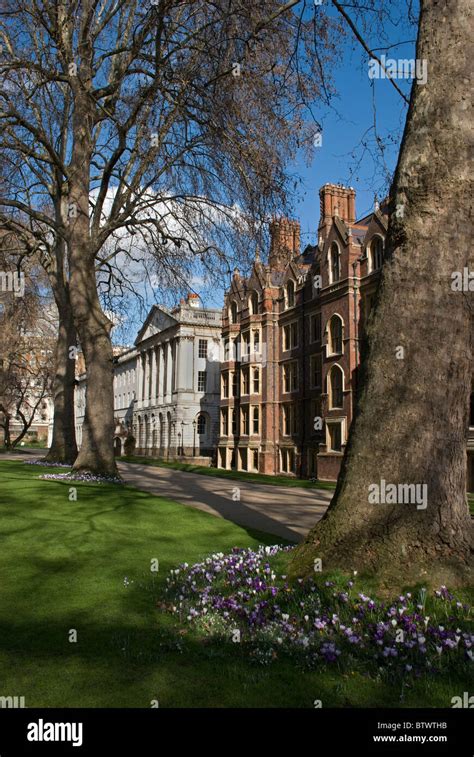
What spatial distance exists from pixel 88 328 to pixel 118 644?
14462 mm

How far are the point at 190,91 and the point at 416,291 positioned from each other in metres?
7.42

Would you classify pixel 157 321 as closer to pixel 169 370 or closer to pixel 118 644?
pixel 169 370

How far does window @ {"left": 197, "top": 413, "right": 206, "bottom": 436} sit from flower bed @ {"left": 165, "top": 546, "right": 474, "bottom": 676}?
64661 millimetres

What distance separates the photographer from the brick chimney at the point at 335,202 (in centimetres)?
4114

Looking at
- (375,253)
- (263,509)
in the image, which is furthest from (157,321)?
(263,509)

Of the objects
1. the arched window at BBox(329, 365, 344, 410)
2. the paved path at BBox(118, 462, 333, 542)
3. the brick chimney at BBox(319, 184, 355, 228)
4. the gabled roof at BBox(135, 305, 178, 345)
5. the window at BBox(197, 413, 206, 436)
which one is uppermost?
the brick chimney at BBox(319, 184, 355, 228)

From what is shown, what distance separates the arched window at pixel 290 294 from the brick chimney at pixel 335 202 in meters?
5.80

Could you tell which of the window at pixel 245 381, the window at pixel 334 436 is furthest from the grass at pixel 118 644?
the window at pixel 245 381

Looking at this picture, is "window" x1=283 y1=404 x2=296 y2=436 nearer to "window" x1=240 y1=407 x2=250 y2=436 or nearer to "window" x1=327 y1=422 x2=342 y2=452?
"window" x1=240 y1=407 x2=250 y2=436

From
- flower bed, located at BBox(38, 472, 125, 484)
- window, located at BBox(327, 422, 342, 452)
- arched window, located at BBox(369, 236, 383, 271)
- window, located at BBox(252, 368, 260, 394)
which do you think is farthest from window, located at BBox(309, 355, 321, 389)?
flower bed, located at BBox(38, 472, 125, 484)

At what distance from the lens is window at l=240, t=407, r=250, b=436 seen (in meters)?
49.0

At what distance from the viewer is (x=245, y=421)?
4944 centimetres
